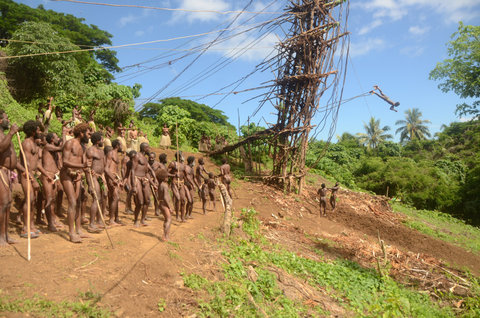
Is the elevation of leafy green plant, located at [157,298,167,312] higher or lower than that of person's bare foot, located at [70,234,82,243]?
lower

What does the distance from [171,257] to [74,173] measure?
7.71ft

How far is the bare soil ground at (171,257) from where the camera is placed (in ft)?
13.7

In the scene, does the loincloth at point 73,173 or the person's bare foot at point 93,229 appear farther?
the person's bare foot at point 93,229

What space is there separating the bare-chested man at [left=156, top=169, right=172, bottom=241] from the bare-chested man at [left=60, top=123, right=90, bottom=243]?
4.93 feet

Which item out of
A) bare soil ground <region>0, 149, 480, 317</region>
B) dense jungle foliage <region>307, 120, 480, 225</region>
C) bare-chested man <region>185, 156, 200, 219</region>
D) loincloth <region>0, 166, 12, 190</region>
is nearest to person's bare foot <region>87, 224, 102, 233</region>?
bare soil ground <region>0, 149, 480, 317</region>

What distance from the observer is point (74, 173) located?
578 cm

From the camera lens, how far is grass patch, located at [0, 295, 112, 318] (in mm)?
3490

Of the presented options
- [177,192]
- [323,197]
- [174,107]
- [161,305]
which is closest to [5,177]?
[161,305]

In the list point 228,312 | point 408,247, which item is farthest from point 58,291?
point 408,247

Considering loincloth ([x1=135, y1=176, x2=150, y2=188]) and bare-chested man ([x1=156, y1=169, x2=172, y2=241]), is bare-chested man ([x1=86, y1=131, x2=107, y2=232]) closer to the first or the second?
loincloth ([x1=135, y1=176, x2=150, y2=188])

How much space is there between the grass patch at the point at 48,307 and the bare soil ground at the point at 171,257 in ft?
0.39

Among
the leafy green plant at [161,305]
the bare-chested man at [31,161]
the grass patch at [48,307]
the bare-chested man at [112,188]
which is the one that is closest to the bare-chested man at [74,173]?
the bare-chested man at [31,161]

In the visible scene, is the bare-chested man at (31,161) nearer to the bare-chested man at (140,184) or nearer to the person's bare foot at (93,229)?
the person's bare foot at (93,229)

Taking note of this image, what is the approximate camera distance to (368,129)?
5009 centimetres
